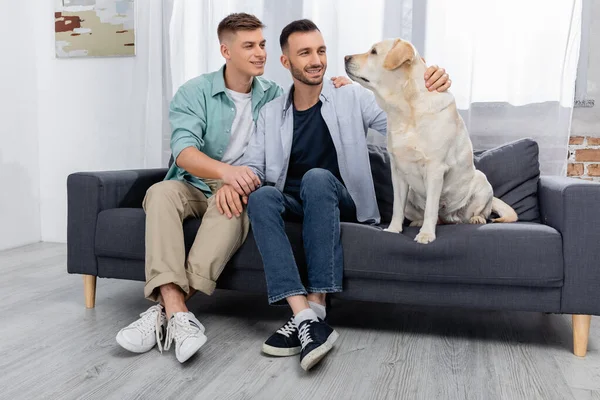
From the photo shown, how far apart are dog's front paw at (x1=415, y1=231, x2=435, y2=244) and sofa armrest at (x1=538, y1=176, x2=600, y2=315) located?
1.28 ft

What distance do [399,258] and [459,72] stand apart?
130 cm

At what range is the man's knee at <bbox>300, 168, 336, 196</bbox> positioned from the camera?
68.8 inches

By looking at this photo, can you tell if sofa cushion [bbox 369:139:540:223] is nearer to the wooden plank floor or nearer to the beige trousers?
the wooden plank floor

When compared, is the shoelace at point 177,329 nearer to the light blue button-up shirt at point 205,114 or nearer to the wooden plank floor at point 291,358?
the wooden plank floor at point 291,358

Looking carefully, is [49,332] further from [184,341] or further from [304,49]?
[304,49]

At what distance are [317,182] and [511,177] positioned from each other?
2.87ft

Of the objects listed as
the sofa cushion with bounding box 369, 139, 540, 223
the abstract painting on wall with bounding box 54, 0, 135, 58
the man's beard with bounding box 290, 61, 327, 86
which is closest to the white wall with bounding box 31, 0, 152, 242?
the abstract painting on wall with bounding box 54, 0, 135, 58

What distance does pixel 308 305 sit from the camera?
170 centimetres

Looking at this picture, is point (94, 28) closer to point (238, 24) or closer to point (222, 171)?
point (238, 24)

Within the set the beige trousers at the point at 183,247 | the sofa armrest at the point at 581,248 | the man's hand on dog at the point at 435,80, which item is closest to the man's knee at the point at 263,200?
the beige trousers at the point at 183,247

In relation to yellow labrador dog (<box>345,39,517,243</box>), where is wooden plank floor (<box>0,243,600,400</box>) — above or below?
below

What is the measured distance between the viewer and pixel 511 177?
2.17m

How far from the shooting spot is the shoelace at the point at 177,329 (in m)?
1.63

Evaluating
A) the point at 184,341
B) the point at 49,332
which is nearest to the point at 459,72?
the point at 184,341
